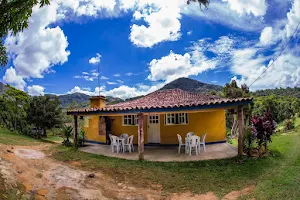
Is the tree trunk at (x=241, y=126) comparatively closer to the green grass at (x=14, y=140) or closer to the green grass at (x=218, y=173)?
the green grass at (x=218, y=173)

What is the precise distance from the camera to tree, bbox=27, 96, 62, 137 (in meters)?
18.8

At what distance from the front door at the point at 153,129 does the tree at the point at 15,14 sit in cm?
944

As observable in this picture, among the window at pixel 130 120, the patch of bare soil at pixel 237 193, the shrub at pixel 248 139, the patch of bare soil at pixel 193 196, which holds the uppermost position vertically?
the window at pixel 130 120

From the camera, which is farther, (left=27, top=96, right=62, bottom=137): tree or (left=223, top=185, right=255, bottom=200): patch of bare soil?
(left=27, top=96, right=62, bottom=137): tree

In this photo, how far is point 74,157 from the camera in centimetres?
984

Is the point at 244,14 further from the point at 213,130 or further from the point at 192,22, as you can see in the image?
the point at 213,130

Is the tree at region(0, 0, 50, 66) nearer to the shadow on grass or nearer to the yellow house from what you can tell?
the shadow on grass

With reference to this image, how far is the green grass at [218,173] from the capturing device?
5.84m

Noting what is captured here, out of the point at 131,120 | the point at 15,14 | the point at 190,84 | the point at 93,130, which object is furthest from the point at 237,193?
the point at 190,84

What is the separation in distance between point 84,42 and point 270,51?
18.7m

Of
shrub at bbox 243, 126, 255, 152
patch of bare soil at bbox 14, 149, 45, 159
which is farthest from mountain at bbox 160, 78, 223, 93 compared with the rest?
patch of bare soil at bbox 14, 149, 45, 159

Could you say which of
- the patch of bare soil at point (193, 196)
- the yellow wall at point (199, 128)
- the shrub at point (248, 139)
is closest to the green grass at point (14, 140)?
the yellow wall at point (199, 128)

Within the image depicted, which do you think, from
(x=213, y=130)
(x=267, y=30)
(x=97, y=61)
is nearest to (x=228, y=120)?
(x=267, y=30)

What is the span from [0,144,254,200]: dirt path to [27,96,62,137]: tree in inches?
482
